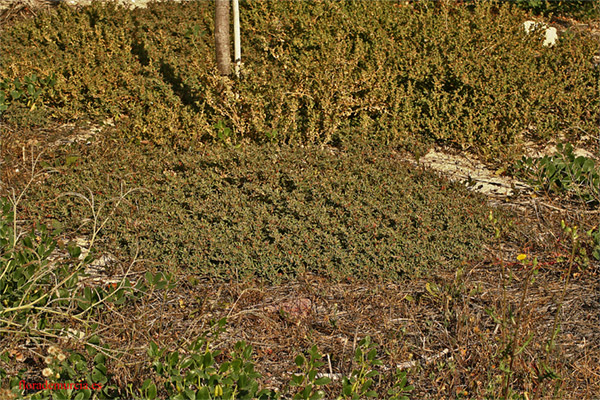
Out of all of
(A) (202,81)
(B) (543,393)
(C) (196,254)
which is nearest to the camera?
(B) (543,393)

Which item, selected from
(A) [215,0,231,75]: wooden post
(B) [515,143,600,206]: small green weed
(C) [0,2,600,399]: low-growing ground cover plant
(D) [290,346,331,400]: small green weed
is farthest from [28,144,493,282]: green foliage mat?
(A) [215,0,231,75]: wooden post

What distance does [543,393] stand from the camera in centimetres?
314

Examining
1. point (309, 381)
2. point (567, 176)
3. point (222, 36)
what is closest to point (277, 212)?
point (309, 381)

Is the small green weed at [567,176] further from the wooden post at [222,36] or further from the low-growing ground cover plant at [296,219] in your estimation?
the wooden post at [222,36]

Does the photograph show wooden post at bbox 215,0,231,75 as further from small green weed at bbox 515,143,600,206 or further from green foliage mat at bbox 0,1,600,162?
small green weed at bbox 515,143,600,206

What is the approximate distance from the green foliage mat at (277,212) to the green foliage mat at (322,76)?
61cm

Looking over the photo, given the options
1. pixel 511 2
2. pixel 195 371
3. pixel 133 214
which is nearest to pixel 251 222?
pixel 133 214

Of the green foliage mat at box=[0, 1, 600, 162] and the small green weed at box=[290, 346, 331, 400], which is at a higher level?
the green foliage mat at box=[0, 1, 600, 162]

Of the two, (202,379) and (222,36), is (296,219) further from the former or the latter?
(222,36)

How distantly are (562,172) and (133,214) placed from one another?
3083mm

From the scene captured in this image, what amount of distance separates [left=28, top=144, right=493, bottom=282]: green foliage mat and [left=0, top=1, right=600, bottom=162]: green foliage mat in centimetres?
61

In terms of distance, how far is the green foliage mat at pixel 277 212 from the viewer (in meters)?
4.06

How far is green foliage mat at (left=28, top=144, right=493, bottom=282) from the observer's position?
4059 millimetres

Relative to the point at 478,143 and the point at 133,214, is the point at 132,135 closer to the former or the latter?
the point at 133,214
